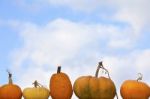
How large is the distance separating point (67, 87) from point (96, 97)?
0.49 m

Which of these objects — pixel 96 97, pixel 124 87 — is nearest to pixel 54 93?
pixel 96 97

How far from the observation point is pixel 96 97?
5785mm

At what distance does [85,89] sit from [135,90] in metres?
0.73

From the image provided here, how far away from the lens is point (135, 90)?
592cm

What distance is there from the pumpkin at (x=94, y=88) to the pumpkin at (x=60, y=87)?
121 millimetres

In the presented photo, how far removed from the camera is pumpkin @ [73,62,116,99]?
19.0ft

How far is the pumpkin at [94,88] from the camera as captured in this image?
5805 millimetres

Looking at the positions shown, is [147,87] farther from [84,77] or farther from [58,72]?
[58,72]

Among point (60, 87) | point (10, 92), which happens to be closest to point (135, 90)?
point (60, 87)

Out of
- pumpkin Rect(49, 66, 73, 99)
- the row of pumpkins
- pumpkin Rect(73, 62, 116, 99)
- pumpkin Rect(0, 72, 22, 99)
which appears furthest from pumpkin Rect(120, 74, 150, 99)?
pumpkin Rect(0, 72, 22, 99)

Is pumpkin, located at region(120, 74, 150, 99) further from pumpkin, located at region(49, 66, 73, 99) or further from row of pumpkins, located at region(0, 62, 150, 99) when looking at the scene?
pumpkin, located at region(49, 66, 73, 99)

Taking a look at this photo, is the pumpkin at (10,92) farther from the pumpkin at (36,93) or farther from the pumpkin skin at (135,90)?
the pumpkin skin at (135,90)

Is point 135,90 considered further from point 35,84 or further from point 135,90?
point 35,84

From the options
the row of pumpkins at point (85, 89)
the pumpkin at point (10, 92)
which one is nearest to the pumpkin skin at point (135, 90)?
the row of pumpkins at point (85, 89)
